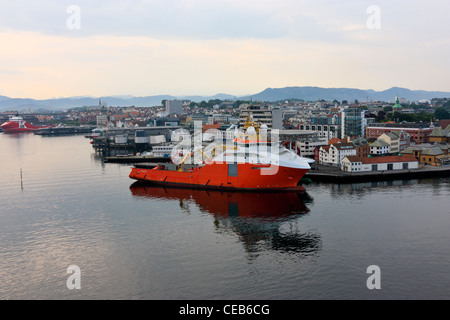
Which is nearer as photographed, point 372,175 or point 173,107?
point 372,175

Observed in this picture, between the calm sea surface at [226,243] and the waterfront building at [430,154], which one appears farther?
the waterfront building at [430,154]

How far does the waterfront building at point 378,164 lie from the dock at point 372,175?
453 millimetres

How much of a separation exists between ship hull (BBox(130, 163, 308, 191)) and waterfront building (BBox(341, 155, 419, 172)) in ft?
17.1

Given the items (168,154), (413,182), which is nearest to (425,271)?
(413,182)

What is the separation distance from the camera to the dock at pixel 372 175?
2320cm

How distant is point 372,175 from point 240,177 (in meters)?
8.31

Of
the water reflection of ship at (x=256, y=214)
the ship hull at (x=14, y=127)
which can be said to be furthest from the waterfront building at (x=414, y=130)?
the ship hull at (x=14, y=127)

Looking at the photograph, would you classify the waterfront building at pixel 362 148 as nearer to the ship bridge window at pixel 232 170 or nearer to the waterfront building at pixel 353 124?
the waterfront building at pixel 353 124

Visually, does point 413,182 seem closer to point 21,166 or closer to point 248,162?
point 248,162

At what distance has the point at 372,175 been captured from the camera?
77.0 feet

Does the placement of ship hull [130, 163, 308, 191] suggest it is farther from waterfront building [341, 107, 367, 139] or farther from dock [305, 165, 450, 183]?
waterfront building [341, 107, 367, 139]

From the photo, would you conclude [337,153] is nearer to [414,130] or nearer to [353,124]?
[414,130]

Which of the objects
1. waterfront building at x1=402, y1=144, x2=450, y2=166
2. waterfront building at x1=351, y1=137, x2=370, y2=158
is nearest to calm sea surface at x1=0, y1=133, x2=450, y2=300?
waterfront building at x1=402, y1=144, x2=450, y2=166

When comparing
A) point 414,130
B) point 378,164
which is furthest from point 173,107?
point 378,164
